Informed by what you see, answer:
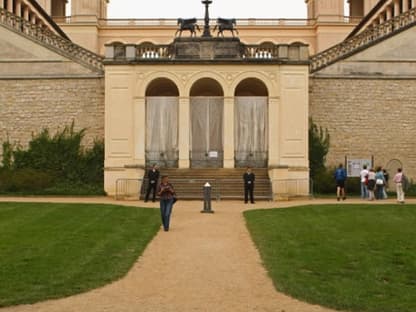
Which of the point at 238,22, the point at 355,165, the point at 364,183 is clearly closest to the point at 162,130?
the point at 364,183

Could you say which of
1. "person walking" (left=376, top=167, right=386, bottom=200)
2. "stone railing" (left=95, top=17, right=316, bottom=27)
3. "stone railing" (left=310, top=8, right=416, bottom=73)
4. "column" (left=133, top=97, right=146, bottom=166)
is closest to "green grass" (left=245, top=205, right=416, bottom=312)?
"person walking" (left=376, top=167, right=386, bottom=200)

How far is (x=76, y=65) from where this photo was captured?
1435 inches

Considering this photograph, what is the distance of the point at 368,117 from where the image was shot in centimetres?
3672

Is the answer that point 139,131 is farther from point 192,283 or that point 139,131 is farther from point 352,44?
point 192,283

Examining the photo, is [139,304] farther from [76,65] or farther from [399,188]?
[76,65]

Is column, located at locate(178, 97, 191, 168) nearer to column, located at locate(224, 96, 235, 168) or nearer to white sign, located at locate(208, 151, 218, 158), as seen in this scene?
white sign, located at locate(208, 151, 218, 158)

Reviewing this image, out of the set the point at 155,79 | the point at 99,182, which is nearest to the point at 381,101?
the point at 155,79

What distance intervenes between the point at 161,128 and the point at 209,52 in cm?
410

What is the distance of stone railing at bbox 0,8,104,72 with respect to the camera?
119 ft

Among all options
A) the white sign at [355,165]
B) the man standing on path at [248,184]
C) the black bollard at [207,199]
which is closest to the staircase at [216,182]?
the man standing on path at [248,184]

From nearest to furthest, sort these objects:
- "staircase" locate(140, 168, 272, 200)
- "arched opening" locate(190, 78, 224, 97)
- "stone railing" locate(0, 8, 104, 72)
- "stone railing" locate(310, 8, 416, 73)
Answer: "staircase" locate(140, 168, 272, 200) → "arched opening" locate(190, 78, 224, 97) → "stone railing" locate(0, 8, 104, 72) → "stone railing" locate(310, 8, 416, 73)

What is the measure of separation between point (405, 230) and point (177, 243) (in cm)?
588

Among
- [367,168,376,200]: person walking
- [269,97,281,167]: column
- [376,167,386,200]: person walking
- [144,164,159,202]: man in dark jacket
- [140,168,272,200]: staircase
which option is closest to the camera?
[144,164,159,202]: man in dark jacket

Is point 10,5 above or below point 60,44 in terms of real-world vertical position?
above
